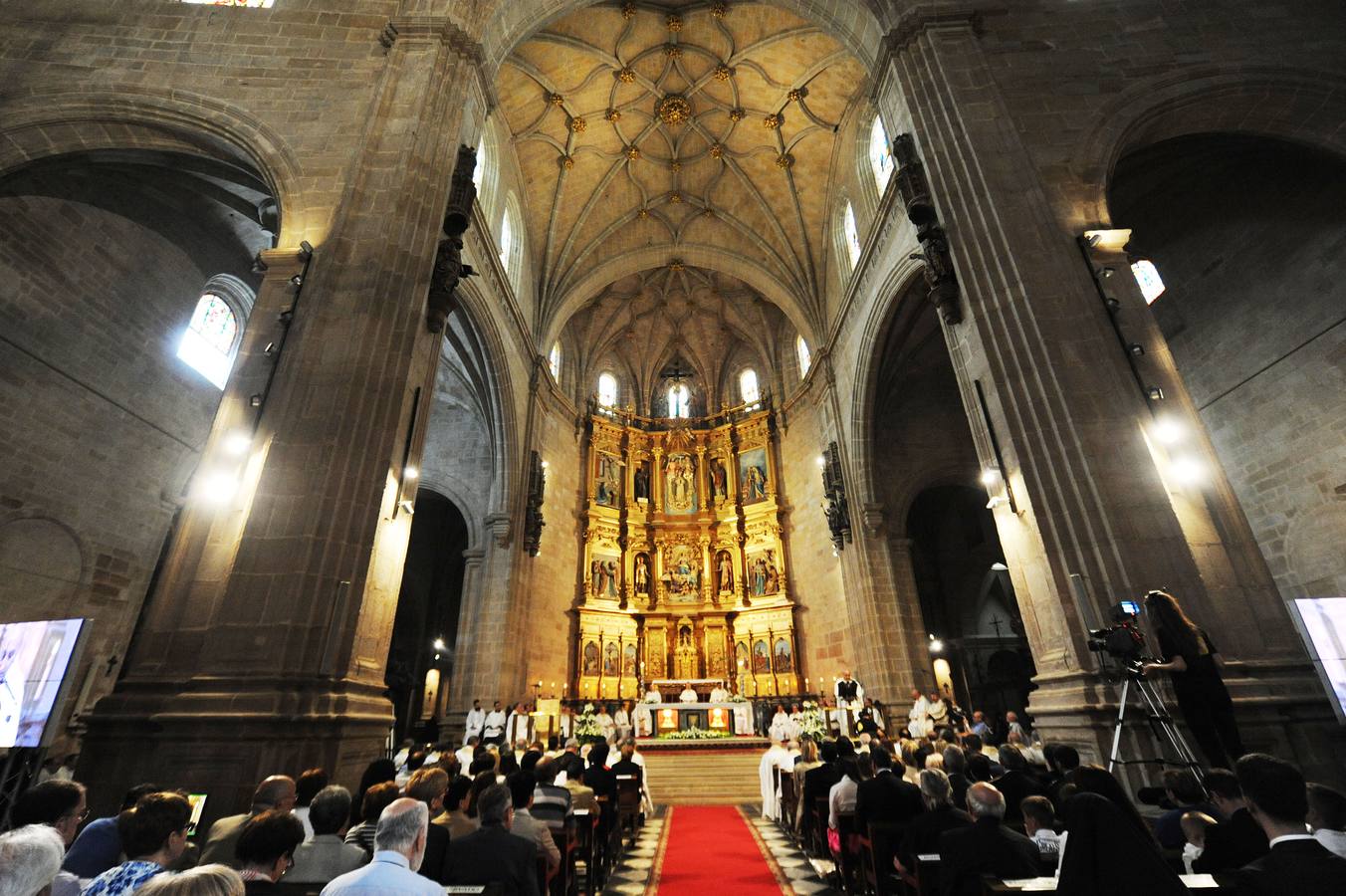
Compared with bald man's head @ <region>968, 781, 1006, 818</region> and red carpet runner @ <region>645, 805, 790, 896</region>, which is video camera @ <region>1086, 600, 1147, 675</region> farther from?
red carpet runner @ <region>645, 805, 790, 896</region>

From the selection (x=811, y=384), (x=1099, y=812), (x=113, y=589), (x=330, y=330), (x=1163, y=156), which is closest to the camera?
(x=1099, y=812)

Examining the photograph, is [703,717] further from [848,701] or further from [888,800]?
[888,800]

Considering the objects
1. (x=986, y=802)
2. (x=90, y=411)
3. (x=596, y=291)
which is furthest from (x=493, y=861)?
(x=596, y=291)

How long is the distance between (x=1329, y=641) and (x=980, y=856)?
472 cm

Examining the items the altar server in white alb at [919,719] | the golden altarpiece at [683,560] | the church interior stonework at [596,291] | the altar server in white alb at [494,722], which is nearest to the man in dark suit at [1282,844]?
the church interior stonework at [596,291]

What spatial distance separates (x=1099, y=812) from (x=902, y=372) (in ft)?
51.0

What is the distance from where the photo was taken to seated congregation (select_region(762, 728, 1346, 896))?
2.01 m

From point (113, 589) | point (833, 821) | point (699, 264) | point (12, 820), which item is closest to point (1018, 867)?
point (833, 821)

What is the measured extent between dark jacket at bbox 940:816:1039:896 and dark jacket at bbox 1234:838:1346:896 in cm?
105

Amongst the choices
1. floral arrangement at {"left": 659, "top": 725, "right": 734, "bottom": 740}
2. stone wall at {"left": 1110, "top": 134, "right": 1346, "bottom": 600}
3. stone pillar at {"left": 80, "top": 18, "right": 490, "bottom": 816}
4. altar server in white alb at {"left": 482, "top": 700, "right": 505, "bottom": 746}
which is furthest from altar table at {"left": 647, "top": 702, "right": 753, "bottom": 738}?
stone wall at {"left": 1110, "top": 134, "right": 1346, "bottom": 600}

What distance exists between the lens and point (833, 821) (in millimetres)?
5461

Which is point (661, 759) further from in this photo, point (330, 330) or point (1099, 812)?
point (1099, 812)

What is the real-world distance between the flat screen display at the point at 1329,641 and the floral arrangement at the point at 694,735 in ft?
36.3

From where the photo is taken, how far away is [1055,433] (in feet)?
21.3
